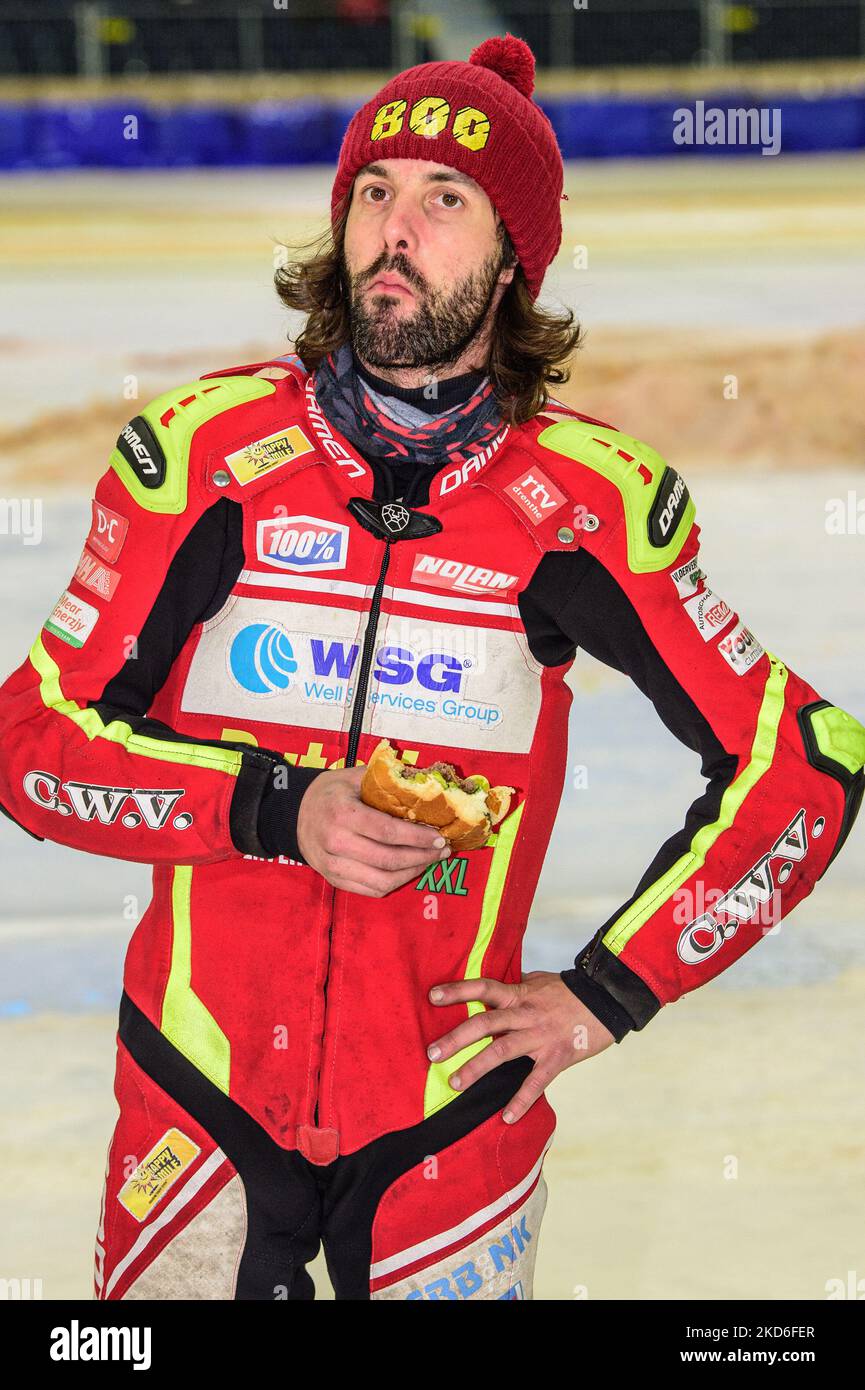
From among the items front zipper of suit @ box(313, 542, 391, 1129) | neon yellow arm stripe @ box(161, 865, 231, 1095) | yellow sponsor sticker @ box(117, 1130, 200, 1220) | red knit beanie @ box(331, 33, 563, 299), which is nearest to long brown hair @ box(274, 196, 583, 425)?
red knit beanie @ box(331, 33, 563, 299)

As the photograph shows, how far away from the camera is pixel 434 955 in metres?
2.38

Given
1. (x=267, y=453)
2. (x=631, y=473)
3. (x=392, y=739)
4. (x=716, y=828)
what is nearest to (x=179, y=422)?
(x=267, y=453)

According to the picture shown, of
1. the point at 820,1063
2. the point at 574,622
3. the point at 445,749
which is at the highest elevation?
the point at 574,622

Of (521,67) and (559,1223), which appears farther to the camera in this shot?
(559,1223)

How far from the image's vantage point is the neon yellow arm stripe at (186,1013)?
235cm

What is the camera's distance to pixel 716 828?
2.36 m

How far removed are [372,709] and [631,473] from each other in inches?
19.5

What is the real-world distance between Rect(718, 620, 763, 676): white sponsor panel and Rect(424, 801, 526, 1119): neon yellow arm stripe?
348 mm

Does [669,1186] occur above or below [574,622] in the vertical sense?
below

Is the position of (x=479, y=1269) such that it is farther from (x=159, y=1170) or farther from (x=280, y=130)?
(x=280, y=130)

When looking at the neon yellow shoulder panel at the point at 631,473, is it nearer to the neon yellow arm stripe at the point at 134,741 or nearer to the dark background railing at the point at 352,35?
the neon yellow arm stripe at the point at 134,741

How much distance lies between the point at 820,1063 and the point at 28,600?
449cm

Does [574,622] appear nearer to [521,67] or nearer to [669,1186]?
[521,67]
